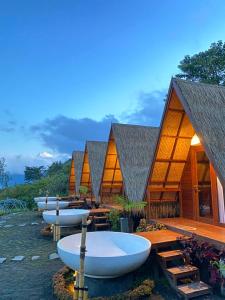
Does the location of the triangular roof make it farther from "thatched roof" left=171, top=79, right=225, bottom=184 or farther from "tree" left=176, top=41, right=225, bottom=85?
"tree" left=176, top=41, right=225, bottom=85

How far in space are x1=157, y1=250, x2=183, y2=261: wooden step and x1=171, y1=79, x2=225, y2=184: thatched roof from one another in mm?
1489

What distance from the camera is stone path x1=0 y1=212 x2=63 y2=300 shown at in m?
4.27

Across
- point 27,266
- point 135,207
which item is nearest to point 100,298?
point 27,266

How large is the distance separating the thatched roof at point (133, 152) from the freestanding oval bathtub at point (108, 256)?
2788 mm

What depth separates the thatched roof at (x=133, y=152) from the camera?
27.8ft

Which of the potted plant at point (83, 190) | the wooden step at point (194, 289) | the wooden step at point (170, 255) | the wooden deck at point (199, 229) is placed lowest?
the wooden step at point (194, 289)

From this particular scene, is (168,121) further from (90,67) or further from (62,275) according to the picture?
(90,67)

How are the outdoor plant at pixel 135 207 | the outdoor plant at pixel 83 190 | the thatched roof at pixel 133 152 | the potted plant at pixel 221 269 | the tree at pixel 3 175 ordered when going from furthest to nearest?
the tree at pixel 3 175 → the outdoor plant at pixel 83 190 → the thatched roof at pixel 133 152 → the outdoor plant at pixel 135 207 → the potted plant at pixel 221 269

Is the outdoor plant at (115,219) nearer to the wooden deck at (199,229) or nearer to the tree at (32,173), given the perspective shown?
the wooden deck at (199,229)

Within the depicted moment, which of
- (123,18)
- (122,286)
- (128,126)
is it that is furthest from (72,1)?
(122,286)

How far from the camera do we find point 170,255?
181 inches

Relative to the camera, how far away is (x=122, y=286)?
4.12m

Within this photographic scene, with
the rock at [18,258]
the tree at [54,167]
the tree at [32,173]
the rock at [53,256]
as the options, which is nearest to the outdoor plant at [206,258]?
the rock at [53,256]

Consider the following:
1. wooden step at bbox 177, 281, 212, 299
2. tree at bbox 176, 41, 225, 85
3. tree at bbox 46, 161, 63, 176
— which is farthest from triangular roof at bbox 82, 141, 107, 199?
tree at bbox 46, 161, 63, 176
